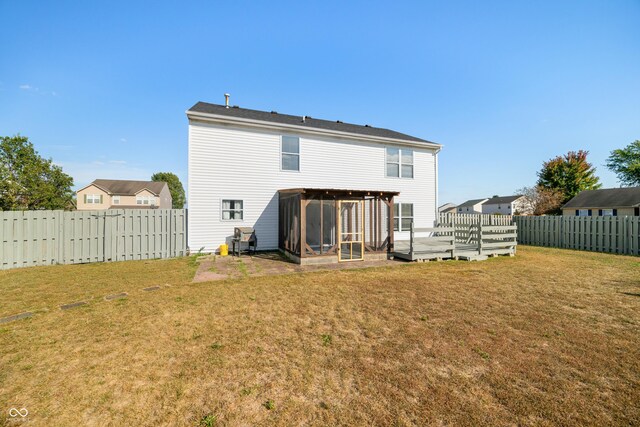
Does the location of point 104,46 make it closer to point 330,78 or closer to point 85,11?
point 85,11

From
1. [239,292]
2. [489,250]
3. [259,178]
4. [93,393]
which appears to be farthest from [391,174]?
[93,393]

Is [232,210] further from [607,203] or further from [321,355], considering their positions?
[607,203]

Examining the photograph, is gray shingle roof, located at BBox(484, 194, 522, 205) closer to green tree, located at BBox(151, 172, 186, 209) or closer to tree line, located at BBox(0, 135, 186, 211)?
tree line, located at BBox(0, 135, 186, 211)

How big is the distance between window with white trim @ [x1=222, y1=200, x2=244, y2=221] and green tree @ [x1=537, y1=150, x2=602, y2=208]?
48.2m

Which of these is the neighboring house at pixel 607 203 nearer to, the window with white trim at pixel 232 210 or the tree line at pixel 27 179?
the window with white trim at pixel 232 210

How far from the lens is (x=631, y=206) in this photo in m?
27.5

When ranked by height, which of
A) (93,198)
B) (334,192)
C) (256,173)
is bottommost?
(334,192)

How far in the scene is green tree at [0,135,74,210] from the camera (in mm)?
28309

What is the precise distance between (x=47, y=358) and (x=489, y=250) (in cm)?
1465

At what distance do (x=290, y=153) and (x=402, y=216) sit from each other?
791 centimetres

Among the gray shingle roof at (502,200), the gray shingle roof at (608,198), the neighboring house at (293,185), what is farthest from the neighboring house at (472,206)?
the neighboring house at (293,185)

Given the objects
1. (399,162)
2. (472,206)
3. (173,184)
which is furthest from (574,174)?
(173,184)

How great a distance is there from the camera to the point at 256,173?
42.3ft

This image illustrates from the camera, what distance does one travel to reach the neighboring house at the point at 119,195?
4456cm
